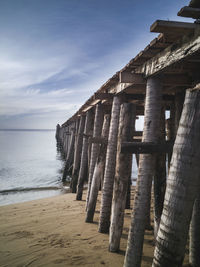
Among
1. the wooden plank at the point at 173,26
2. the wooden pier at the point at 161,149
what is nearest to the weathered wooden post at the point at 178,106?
the wooden pier at the point at 161,149

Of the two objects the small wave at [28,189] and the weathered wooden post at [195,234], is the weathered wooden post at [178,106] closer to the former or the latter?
the weathered wooden post at [195,234]

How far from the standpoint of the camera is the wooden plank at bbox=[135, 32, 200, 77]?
269 cm

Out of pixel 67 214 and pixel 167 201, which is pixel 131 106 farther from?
pixel 67 214

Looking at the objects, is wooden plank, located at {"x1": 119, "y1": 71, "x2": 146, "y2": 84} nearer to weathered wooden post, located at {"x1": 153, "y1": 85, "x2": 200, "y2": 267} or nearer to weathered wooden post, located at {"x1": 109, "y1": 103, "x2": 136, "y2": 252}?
weathered wooden post, located at {"x1": 109, "y1": 103, "x2": 136, "y2": 252}

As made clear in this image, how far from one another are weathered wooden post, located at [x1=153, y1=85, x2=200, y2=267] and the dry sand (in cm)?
192

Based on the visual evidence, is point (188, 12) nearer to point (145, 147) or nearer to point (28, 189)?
point (145, 147)

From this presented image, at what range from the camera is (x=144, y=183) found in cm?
341

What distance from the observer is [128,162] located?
4273mm

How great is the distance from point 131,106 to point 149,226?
3.21 m

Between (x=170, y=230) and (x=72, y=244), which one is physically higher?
(x=170, y=230)

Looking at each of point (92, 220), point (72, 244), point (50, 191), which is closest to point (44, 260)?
point (72, 244)

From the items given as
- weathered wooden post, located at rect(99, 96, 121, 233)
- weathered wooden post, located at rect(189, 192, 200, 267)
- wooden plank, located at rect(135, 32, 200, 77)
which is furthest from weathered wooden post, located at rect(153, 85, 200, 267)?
weathered wooden post, located at rect(99, 96, 121, 233)

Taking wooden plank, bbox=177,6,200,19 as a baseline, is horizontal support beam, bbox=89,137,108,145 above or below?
below

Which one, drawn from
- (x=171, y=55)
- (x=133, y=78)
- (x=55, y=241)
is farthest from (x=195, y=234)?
(x=55, y=241)
